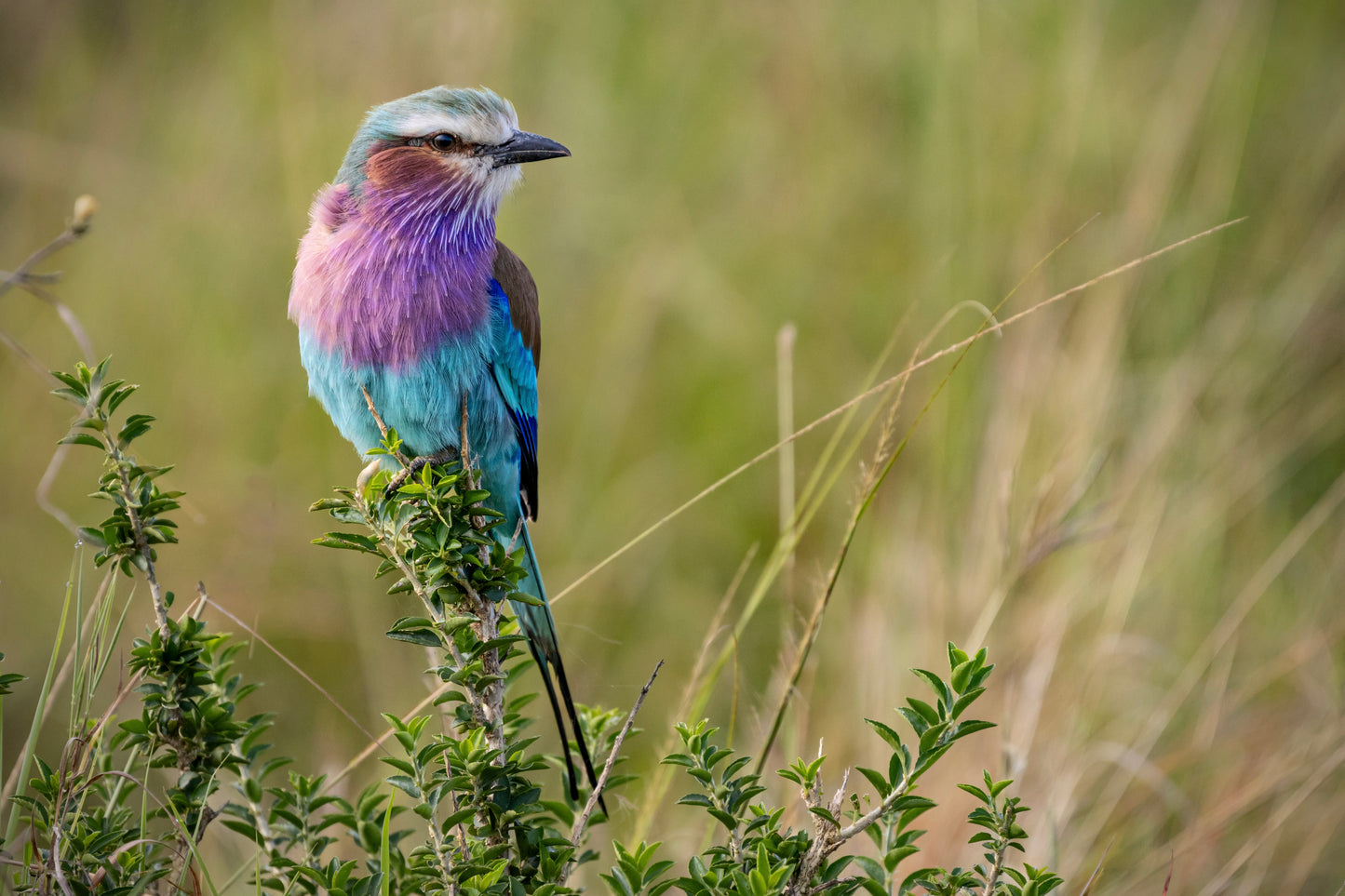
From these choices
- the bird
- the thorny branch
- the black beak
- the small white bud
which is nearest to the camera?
the thorny branch

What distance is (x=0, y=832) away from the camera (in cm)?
194

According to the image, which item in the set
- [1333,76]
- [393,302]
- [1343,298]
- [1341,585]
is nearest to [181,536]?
[393,302]

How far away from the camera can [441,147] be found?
272 centimetres

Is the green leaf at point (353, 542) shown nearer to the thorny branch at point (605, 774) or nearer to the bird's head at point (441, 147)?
the thorny branch at point (605, 774)

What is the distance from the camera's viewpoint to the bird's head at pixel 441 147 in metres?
2.66

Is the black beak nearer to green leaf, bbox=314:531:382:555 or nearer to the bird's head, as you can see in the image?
the bird's head

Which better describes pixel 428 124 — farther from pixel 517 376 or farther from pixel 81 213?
pixel 81 213

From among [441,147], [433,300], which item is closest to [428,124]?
[441,147]

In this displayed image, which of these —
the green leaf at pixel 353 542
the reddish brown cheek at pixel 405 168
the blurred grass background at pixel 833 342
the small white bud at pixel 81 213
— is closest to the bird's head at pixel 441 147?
the reddish brown cheek at pixel 405 168

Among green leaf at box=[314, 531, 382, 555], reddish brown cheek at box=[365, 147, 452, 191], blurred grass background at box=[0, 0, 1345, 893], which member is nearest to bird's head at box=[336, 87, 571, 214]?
Answer: reddish brown cheek at box=[365, 147, 452, 191]

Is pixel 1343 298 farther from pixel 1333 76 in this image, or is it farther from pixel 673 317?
pixel 673 317

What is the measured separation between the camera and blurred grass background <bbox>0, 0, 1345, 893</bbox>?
3.08 metres

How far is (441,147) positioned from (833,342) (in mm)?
2068

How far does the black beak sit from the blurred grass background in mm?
1421
